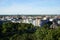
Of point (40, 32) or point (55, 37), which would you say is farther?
point (40, 32)

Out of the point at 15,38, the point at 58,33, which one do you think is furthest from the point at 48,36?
the point at 15,38

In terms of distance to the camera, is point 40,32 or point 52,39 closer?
point 52,39

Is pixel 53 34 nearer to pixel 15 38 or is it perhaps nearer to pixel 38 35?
pixel 38 35

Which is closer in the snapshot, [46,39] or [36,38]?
[46,39]

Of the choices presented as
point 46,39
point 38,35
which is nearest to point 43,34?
point 38,35

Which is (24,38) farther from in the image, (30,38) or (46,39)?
(46,39)

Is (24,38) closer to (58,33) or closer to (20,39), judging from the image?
(20,39)

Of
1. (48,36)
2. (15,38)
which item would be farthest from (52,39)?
(15,38)
